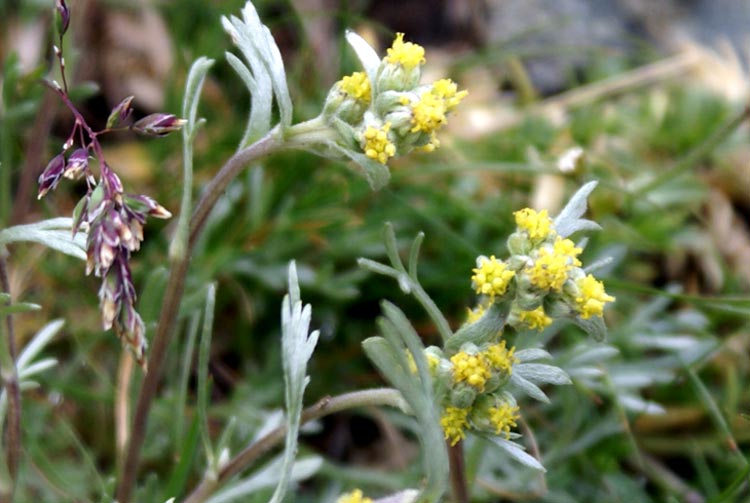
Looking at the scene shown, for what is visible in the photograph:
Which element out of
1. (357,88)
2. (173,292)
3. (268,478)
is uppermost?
(357,88)

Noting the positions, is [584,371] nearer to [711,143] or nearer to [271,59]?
[711,143]

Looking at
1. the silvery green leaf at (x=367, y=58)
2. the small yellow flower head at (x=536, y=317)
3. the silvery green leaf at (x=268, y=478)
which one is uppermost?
the silvery green leaf at (x=367, y=58)

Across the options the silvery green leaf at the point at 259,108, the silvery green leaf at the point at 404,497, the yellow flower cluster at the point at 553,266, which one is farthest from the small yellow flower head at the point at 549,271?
the silvery green leaf at the point at 259,108

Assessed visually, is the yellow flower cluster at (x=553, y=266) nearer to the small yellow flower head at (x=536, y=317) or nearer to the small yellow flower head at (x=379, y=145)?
the small yellow flower head at (x=536, y=317)

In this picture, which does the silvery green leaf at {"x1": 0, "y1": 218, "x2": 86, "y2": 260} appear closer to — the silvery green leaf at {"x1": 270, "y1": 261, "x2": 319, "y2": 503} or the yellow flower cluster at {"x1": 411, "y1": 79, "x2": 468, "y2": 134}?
the silvery green leaf at {"x1": 270, "y1": 261, "x2": 319, "y2": 503}

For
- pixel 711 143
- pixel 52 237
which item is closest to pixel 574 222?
pixel 52 237

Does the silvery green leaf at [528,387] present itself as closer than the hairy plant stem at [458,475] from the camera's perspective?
Yes

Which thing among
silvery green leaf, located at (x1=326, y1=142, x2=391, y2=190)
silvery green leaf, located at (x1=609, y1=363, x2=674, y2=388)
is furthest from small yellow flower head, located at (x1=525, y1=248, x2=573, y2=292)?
silvery green leaf, located at (x1=609, y1=363, x2=674, y2=388)
